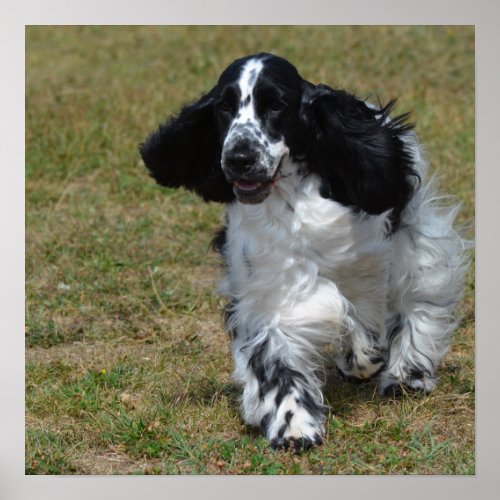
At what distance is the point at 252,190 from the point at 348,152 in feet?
1.38

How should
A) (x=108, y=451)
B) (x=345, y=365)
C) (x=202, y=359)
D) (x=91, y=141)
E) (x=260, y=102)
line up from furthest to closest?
(x=91, y=141), (x=202, y=359), (x=345, y=365), (x=108, y=451), (x=260, y=102)

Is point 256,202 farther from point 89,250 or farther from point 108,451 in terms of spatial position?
point 89,250

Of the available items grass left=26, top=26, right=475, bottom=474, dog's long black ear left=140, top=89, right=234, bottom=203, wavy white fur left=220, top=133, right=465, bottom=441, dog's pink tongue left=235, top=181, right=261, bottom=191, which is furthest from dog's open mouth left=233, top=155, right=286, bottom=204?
grass left=26, top=26, right=475, bottom=474

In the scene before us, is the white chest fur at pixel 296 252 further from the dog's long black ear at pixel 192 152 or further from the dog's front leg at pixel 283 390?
the dog's long black ear at pixel 192 152

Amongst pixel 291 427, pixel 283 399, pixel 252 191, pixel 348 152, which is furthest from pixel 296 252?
pixel 291 427

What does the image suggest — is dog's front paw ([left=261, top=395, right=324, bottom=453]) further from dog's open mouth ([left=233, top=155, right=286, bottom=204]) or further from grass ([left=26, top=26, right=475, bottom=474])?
dog's open mouth ([left=233, top=155, right=286, bottom=204])

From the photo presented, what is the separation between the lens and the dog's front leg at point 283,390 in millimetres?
5375

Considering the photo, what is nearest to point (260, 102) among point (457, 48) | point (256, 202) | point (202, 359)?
point (256, 202)

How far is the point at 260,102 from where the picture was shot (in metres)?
5.24

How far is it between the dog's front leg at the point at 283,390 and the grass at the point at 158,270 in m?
0.08

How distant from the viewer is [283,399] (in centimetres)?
538

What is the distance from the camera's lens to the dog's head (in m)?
5.23
